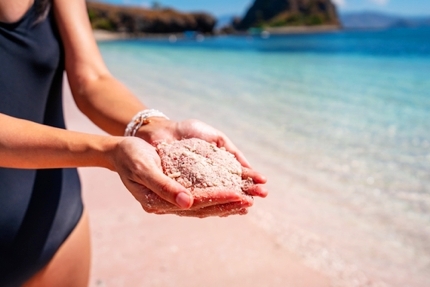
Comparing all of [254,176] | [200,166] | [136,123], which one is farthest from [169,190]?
[136,123]

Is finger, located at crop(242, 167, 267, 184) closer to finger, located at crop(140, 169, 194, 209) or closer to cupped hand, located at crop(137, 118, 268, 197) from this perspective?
cupped hand, located at crop(137, 118, 268, 197)

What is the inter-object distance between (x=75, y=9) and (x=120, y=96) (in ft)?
1.36

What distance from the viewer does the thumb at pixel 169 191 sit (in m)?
1.04

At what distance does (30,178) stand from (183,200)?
2.62 ft

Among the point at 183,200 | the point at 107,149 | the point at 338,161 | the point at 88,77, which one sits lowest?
the point at 338,161

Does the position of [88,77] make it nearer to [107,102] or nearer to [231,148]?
[107,102]

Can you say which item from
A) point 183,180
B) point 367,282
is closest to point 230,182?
point 183,180

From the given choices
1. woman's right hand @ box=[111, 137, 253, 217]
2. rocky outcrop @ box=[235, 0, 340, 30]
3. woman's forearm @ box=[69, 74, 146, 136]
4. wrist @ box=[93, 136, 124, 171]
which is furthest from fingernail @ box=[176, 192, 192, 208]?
rocky outcrop @ box=[235, 0, 340, 30]

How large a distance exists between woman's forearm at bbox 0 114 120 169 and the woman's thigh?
1.95 ft

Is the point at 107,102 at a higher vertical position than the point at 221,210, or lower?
higher

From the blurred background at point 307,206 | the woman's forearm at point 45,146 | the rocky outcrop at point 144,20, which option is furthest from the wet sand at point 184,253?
the rocky outcrop at point 144,20

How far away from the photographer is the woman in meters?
1.13

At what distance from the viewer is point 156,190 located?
3.51ft

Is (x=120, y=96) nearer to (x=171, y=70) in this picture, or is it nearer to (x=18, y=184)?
(x=18, y=184)
